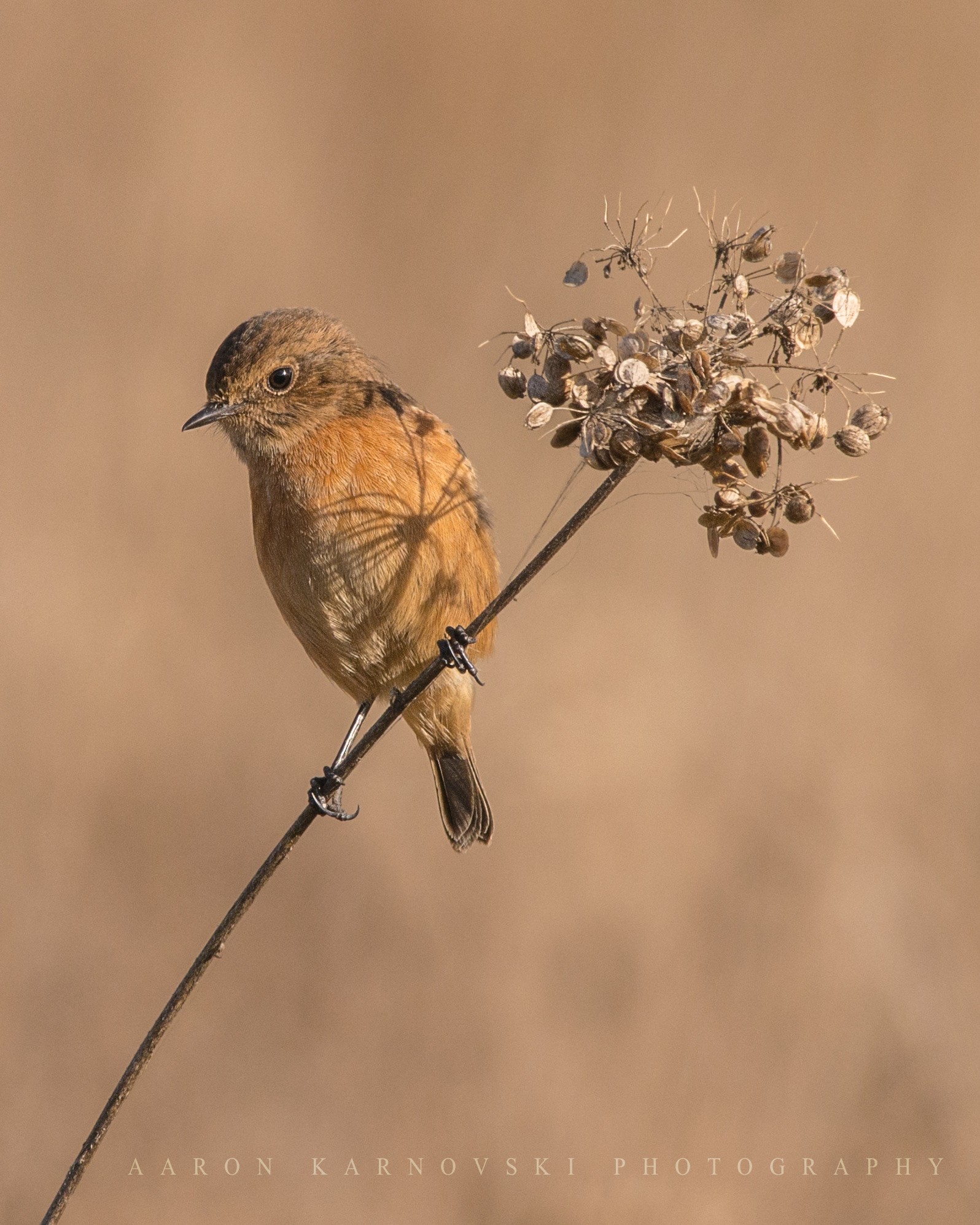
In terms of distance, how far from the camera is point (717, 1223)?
5875mm

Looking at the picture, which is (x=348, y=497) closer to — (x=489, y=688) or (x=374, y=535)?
(x=374, y=535)

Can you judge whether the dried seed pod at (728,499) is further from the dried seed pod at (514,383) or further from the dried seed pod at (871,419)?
the dried seed pod at (514,383)

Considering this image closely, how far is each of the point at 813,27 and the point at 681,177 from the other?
1308mm

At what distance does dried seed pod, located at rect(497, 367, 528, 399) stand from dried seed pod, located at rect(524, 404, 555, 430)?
6.1 inches

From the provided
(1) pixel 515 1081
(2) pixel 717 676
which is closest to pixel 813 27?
(2) pixel 717 676

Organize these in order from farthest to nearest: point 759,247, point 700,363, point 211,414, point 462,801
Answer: point 462,801
point 211,414
point 759,247
point 700,363

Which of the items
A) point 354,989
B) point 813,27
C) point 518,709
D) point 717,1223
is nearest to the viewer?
point 717,1223

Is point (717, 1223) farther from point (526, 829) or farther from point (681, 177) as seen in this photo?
point (681, 177)

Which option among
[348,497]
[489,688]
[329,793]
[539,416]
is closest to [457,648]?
[348,497]

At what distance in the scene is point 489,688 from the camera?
707cm

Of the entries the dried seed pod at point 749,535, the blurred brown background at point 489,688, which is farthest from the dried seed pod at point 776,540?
the blurred brown background at point 489,688

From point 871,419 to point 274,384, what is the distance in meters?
2.39

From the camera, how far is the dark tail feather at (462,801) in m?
5.34

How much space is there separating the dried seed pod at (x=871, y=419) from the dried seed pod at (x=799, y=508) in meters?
0.21
